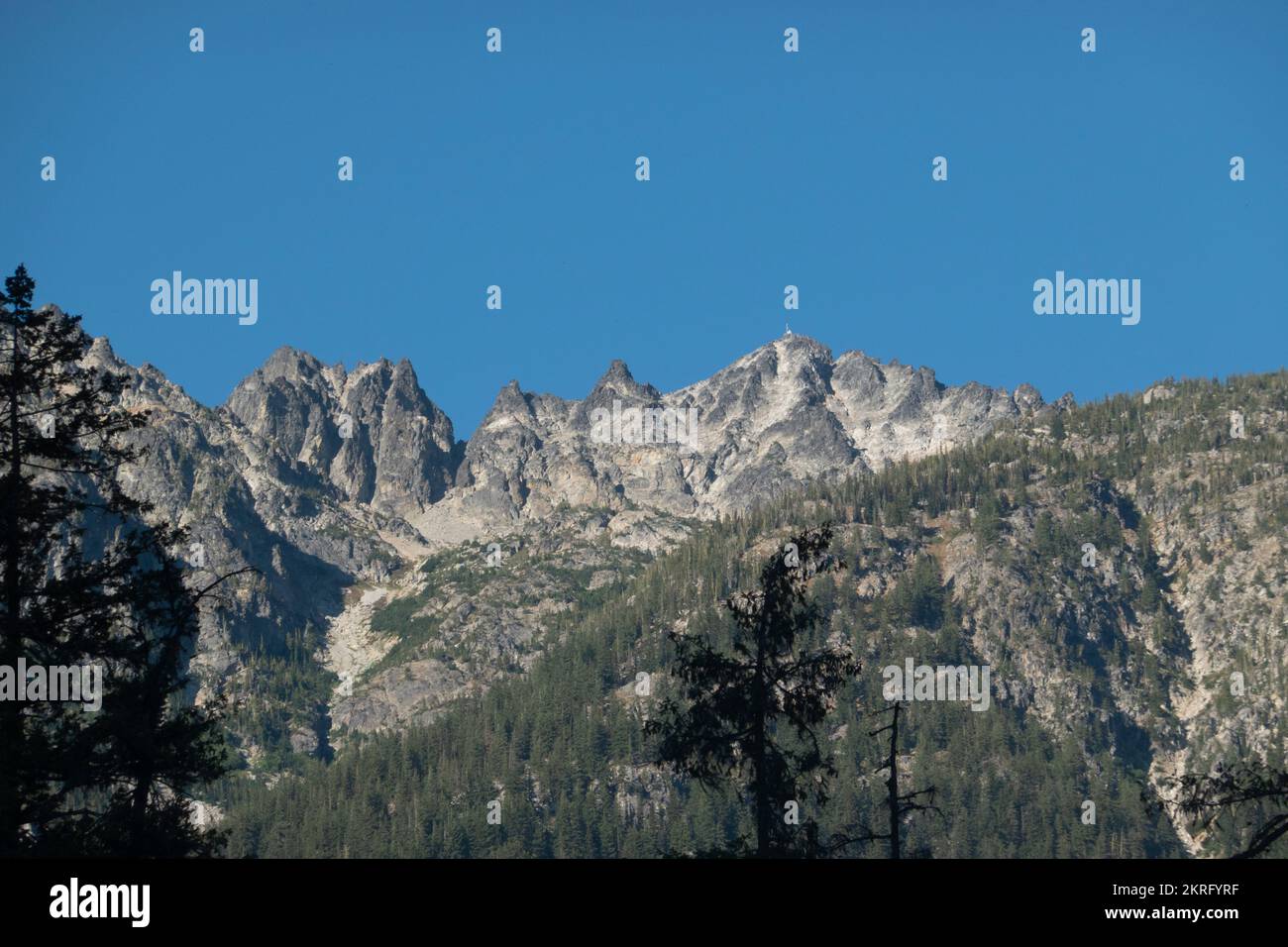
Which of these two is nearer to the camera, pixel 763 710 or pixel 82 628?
pixel 82 628

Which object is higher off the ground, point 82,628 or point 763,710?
point 82,628

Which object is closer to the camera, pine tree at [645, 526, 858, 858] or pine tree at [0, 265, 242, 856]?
pine tree at [0, 265, 242, 856]

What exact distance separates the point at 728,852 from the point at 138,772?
16241mm

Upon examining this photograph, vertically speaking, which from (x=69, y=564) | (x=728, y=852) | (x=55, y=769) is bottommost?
(x=728, y=852)

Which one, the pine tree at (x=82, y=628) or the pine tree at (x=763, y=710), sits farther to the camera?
the pine tree at (x=763, y=710)
